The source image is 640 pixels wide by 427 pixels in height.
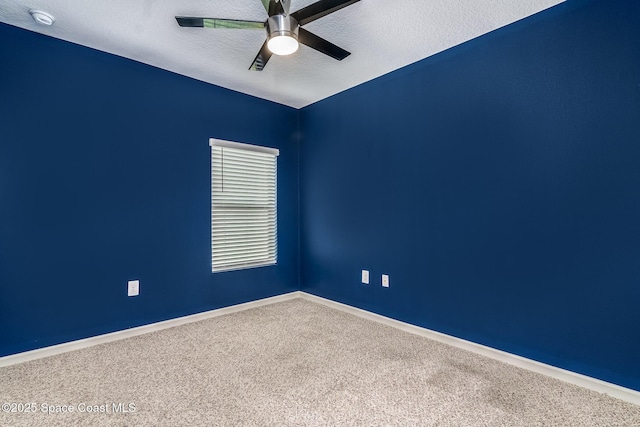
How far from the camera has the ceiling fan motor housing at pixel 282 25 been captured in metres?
1.82

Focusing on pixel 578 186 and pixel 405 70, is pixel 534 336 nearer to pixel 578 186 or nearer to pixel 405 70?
pixel 578 186

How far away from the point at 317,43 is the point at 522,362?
8.58ft

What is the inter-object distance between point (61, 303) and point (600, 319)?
3.80m

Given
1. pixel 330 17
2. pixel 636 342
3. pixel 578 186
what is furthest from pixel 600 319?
pixel 330 17

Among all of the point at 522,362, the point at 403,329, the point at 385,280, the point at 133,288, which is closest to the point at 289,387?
the point at 403,329

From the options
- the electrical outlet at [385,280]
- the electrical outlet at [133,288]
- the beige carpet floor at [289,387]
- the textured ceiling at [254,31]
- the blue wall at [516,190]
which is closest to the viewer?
the beige carpet floor at [289,387]

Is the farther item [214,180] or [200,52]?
[214,180]

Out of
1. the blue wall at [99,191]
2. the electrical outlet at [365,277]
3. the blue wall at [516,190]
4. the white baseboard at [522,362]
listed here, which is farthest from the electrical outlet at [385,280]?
the blue wall at [99,191]

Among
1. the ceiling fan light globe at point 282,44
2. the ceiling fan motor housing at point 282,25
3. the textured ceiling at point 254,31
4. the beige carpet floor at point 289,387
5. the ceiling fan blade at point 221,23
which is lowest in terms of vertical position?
the beige carpet floor at point 289,387

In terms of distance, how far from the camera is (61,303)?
249 cm

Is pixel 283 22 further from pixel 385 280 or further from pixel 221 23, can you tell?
pixel 385 280

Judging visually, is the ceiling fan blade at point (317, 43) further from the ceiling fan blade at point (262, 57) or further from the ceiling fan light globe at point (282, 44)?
the ceiling fan blade at point (262, 57)

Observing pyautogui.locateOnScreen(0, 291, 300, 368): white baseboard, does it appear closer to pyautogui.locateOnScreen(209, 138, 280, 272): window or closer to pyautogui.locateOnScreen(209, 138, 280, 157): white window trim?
pyautogui.locateOnScreen(209, 138, 280, 272): window

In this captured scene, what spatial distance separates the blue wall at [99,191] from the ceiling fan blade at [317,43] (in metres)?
1.67
